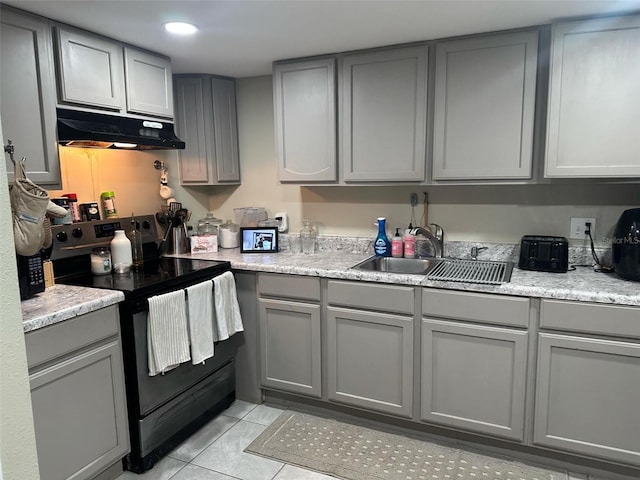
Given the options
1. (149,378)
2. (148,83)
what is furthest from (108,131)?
(149,378)

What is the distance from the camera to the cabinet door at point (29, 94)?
6.13ft

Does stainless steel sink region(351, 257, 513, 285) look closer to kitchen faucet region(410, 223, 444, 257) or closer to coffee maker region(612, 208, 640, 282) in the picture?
kitchen faucet region(410, 223, 444, 257)

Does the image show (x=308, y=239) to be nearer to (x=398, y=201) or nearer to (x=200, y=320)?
(x=398, y=201)

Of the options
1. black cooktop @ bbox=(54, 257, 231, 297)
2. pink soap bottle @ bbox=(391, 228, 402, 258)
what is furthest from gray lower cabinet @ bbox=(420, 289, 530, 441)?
black cooktop @ bbox=(54, 257, 231, 297)

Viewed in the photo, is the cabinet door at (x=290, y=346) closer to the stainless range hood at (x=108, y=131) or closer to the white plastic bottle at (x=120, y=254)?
the white plastic bottle at (x=120, y=254)

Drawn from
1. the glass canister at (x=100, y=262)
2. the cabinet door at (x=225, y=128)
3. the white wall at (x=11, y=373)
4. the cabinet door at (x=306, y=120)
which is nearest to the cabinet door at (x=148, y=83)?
the cabinet door at (x=225, y=128)

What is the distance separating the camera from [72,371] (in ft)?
5.96

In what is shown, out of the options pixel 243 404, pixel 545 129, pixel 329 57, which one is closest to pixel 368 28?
pixel 329 57

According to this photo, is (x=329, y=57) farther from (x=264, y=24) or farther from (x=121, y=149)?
(x=121, y=149)

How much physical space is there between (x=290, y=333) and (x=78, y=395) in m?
1.14

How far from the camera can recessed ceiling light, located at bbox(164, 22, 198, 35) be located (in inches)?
83.7

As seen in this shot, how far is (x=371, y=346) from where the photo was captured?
7.91ft

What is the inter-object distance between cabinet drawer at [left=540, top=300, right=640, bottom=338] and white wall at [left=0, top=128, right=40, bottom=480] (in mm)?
1962

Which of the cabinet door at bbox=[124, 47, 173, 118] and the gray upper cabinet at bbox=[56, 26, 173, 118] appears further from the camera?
the cabinet door at bbox=[124, 47, 173, 118]
